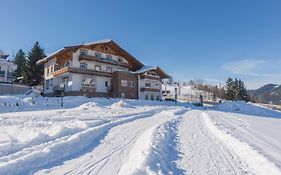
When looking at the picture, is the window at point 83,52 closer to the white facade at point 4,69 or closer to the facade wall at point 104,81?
the facade wall at point 104,81

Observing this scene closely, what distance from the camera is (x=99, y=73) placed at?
43.6 metres

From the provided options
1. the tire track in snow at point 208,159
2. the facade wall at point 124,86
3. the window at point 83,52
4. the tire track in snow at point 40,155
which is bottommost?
the tire track in snow at point 208,159

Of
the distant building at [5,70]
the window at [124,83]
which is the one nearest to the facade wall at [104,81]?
the window at [124,83]

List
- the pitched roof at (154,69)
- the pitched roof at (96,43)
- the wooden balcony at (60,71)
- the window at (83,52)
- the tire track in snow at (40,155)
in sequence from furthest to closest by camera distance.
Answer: the pitched roof at (154,69)
the window at (83,52)
the pitched roof at (96,43)
the wooden balcony at (60,71)
the tire track in snow at (40,155)

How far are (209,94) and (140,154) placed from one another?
137310 millimetres

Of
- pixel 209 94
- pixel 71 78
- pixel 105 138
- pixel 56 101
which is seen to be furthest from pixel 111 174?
pixel 209 94

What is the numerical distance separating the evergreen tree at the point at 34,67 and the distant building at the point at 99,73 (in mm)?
5268

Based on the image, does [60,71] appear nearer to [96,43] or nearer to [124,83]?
[96,43]

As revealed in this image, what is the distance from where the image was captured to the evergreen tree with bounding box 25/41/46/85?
53562 millimetres

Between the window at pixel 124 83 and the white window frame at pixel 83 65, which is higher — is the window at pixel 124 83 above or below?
below

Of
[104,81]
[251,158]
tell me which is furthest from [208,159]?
[104,81]

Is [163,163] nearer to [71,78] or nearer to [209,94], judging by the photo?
[71,78]

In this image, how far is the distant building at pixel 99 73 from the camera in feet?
136

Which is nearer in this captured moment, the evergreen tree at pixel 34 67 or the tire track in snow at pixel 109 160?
the tire track in snow at pixel 109 160
